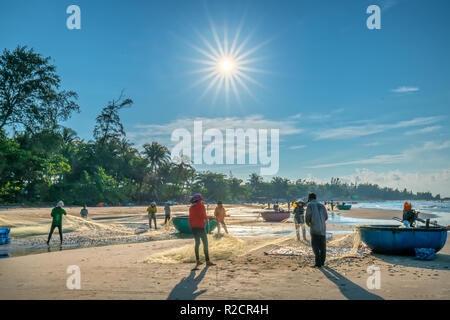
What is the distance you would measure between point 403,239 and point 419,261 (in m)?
1.07

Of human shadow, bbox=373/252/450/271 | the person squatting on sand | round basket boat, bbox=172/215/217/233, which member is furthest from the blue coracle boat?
round basket boat, bbox=172/215/217/233

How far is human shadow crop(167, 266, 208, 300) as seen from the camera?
21.0ft

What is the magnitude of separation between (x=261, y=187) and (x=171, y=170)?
102 metres

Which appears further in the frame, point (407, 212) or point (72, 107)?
point (72, 107)

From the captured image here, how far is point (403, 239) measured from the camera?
36.9 ft

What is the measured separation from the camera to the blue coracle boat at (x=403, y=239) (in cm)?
1097

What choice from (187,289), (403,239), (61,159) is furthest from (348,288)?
(61,159)

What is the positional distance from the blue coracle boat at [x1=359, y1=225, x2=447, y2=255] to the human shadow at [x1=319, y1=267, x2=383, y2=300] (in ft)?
12.7

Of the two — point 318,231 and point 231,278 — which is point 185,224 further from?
point 231,278

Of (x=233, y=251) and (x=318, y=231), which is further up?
(x=318, y=231)

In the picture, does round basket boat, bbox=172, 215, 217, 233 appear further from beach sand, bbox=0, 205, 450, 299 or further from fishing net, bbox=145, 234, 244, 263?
beach sand, bbox=0, 205, 450, 299
